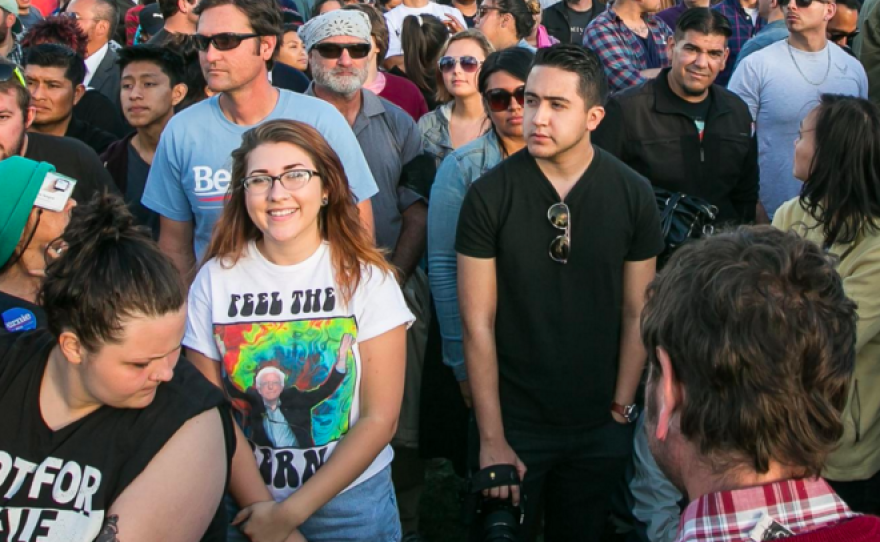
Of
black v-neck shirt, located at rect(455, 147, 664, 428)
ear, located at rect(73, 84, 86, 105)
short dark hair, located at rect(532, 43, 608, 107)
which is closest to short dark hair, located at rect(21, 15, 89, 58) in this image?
ear, located at rect(73, 84, 86, 105)

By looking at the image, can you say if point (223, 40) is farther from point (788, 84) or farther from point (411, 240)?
point (788, 84)

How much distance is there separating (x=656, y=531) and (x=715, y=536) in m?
2.42

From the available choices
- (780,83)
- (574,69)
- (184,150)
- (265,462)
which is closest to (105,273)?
(265,462)

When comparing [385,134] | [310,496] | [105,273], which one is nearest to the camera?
[105,273]

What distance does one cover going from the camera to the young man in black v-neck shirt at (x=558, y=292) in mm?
3295

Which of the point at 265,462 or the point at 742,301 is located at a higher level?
the point at 742,301

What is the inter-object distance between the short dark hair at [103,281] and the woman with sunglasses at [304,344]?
1.98 ft

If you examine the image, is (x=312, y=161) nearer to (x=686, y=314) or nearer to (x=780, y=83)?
(x=686, y=314)

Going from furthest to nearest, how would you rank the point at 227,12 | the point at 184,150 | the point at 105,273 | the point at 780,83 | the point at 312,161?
1. the point at 780,83
2. the point at 227,12
3. the point at 184,150
4. the point at 312,161
5. the point at 105,273

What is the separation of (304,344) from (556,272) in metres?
1.05

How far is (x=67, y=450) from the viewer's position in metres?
2.01

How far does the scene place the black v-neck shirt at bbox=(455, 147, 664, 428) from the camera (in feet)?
10.8

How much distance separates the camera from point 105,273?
6.70ft

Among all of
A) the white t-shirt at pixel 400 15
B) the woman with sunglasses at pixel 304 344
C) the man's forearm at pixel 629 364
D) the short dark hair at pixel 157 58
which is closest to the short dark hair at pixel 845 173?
the man's forearm at pixel 629 364
